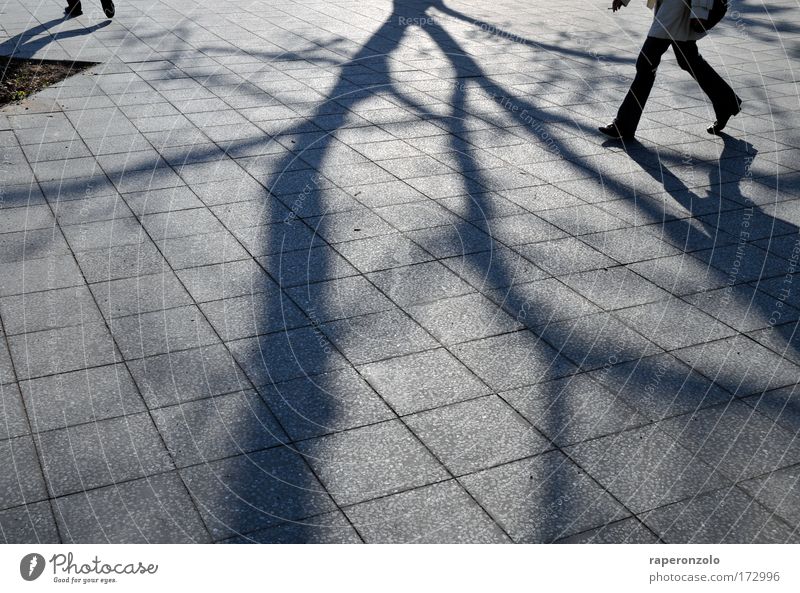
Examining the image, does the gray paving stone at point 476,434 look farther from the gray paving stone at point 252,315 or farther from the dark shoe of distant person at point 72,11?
the dark shoe of distant person at point 72,11

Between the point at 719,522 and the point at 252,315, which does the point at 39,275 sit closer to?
the point at 252,315

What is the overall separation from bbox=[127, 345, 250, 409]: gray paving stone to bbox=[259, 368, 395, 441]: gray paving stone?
0.70ft

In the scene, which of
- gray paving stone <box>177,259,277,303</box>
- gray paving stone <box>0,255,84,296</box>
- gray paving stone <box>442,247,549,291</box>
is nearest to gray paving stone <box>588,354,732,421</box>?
gray paving stone <box>442,247,549,291</box>

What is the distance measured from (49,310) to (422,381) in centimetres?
215

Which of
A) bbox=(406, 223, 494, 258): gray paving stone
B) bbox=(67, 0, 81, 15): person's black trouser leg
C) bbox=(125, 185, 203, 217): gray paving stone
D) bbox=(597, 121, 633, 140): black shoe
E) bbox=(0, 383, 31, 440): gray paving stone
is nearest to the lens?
bbox=(0, 383, 31, 440): gray paving stone

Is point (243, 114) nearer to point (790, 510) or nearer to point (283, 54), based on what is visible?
point (283, 54)

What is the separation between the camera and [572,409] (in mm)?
4262

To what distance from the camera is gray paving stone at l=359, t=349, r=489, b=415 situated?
14.1 ft

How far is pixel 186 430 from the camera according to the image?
405 centimetres

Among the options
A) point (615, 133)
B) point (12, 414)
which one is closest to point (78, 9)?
point (615, 133)

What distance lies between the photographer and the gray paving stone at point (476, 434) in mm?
3904

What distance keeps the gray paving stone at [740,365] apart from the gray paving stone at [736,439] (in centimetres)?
21

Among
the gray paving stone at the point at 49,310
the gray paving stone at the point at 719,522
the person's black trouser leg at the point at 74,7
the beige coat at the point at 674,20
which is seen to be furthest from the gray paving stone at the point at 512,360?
the person's black trouser leg at the point at 74,7

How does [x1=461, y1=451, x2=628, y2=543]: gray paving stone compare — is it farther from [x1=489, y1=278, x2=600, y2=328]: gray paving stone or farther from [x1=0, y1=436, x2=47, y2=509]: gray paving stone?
[x1=0, y1=436, x2=47, y2=509]: gray paving stone
